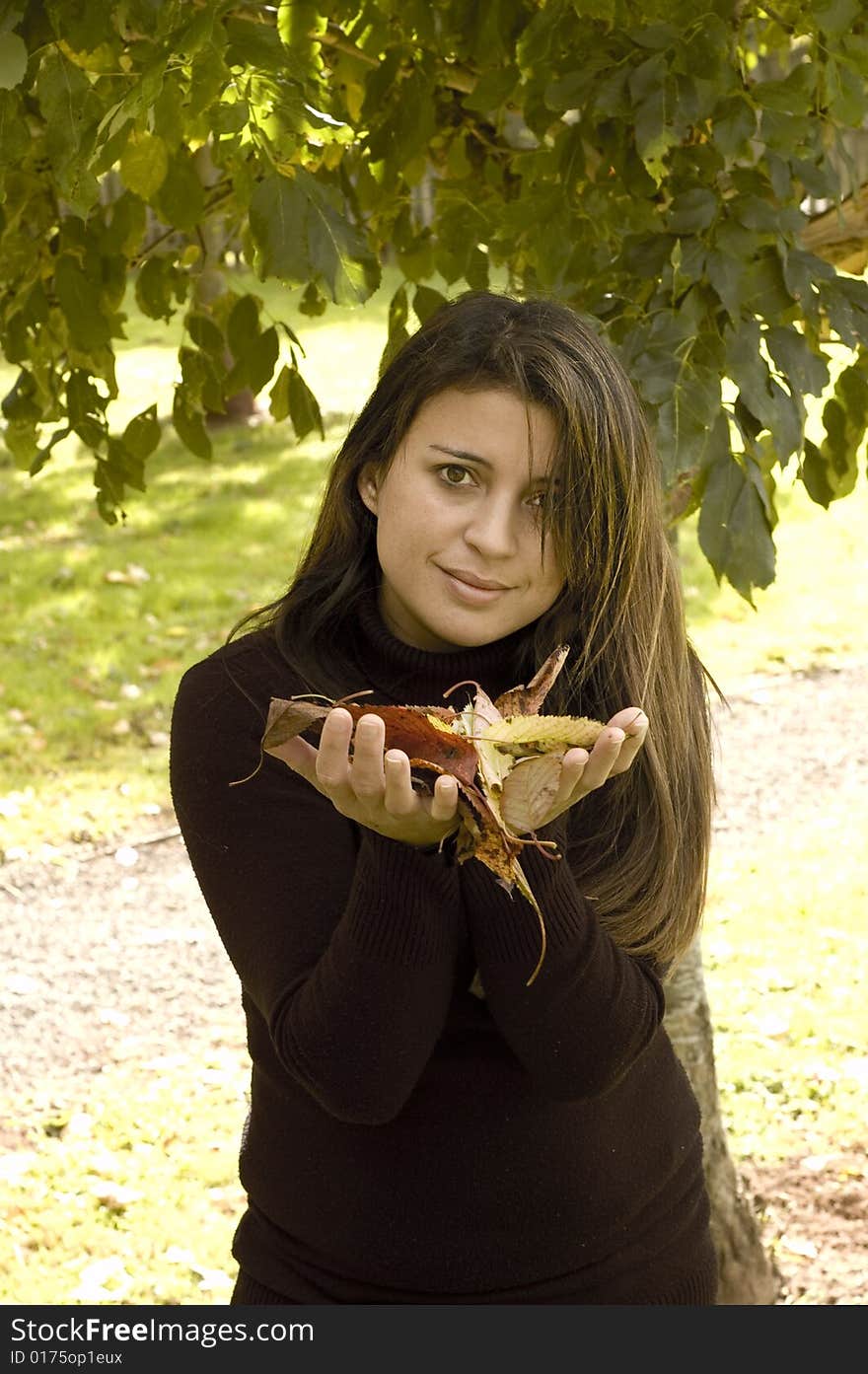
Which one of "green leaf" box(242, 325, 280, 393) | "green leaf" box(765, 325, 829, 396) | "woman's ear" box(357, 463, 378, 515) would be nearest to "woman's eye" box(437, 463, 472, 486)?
"woman's ear" box(357, 463, 378, 515)

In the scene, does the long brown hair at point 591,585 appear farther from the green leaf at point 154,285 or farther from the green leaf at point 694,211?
the green leaf at point 154,285

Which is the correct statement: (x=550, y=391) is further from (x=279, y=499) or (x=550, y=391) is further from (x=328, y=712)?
(x=279, y=499)

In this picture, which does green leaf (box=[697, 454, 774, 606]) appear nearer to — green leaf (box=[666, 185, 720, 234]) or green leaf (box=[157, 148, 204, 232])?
green leaf (box=[666, 185, 720, 234])

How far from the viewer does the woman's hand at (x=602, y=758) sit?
1.31 m

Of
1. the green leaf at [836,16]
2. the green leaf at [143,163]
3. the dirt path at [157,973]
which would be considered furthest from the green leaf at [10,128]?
the dirt path at [157,973]

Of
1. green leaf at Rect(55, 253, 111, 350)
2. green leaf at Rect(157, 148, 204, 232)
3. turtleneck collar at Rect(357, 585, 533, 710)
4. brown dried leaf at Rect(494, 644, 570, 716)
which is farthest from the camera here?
green leaf at Rect(55, 253, 111, 350)

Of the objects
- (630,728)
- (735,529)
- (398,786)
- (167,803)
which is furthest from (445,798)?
(167,803)

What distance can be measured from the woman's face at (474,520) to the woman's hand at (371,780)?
339 millimetres

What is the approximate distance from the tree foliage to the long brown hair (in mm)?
142

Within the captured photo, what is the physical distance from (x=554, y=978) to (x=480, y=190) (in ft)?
5.76

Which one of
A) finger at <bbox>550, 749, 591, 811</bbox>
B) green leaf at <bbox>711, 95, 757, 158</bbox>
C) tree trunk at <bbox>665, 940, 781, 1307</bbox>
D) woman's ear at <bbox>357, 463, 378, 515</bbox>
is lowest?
tree trunk at <bbox>665, 940, 781, 1307</bbox>

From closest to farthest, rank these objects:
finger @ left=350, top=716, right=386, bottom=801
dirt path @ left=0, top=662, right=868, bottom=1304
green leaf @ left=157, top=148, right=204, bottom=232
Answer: finger @ left=350, top=716, right=386, bottom=801 < green leaf @ left=157, top=148, right=204, bottom=232 < dirt path @ left=0, top=662, right=868, bottom=1304

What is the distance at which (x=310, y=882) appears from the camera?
5.14ft

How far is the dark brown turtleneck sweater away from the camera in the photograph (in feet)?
4.88
